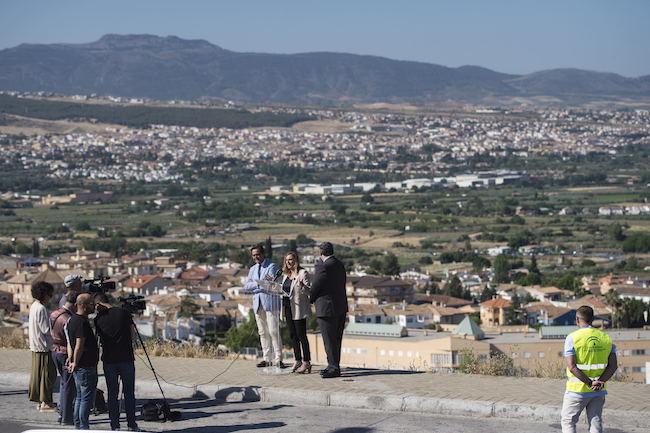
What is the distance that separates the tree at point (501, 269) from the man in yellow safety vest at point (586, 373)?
156 ft

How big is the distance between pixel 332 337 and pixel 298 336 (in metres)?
0.39

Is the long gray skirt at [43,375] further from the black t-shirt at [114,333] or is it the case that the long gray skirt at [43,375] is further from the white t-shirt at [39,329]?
the black t-shirt at [114,333]

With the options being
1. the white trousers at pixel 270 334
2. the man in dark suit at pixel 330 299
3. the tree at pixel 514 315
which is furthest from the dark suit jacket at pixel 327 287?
the tree at pixel 514 315

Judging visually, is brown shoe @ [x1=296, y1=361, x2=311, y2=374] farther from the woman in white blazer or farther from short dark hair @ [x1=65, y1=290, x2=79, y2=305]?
short dark hair @ [x1=65, y1=290, x2=79, y2=305]

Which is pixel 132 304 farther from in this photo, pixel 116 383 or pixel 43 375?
pixel 43 375

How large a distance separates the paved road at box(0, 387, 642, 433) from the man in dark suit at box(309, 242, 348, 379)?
0.78 meters

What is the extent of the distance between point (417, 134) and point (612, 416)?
181090mm

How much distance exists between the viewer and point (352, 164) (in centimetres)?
14738

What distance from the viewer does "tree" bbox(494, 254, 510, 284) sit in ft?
184

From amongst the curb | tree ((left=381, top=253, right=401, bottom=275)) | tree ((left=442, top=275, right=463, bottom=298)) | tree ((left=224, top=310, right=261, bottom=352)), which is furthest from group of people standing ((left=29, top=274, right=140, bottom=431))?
tree ((left=381, top=253, right=401, bottom=275))

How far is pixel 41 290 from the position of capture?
922cm

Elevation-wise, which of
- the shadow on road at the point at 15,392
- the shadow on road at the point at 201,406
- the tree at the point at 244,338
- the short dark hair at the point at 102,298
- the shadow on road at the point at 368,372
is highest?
the short dark hair at the point at 102,298

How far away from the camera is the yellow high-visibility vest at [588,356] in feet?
25.5

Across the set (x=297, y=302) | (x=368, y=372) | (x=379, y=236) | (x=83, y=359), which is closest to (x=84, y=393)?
(x=83, y=359)
